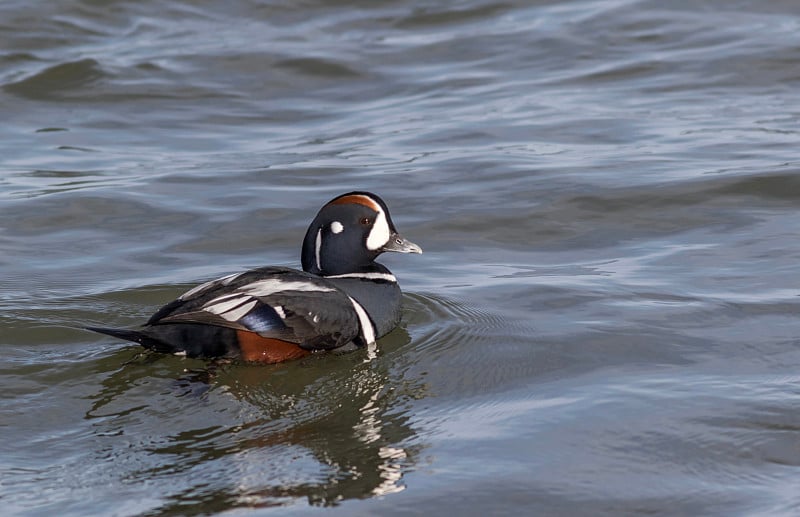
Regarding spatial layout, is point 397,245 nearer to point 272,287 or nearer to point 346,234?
point 346,234

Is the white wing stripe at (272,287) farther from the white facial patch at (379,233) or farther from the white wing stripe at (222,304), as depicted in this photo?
the white facial patch at (379,233)

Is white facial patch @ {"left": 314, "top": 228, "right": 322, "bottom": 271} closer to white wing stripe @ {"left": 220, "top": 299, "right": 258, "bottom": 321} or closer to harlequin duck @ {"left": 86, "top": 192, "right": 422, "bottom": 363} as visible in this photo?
harlequin duck @ {"left": 86, "top": 192, "right": 422, "bottom": 363}

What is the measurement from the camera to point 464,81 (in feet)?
51.5

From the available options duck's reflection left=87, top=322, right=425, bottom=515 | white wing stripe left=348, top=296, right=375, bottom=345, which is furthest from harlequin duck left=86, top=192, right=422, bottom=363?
duck's reflection left=87, top=322, right=425, bottom=515

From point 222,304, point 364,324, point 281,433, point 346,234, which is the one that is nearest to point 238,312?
point 222,304

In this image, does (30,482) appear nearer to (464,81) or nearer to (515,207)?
(515,207)

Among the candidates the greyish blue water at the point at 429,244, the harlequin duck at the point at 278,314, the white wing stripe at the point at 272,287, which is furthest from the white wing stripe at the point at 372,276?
the white wing stripe at the point at 272,287

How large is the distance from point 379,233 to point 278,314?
1179 millimetres

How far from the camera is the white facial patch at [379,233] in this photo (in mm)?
7898

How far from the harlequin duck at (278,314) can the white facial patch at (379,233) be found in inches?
1.6

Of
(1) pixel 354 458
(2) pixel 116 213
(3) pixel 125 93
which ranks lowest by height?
(1) pixel 354 458

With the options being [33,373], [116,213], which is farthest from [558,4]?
[33,373]

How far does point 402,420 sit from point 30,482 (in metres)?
1.80

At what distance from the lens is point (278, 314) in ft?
23.0
